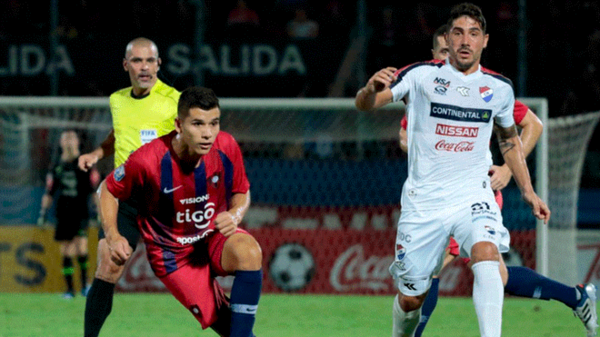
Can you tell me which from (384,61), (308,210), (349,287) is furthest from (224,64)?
(349,287)

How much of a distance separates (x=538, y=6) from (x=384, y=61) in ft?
8.74

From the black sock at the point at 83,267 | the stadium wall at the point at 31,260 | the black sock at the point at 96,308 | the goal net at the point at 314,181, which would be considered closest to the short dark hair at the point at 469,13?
the black sock at the point at 96,308

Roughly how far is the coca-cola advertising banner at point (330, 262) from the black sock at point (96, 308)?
4.76 m

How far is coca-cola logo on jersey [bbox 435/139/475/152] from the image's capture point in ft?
15.5

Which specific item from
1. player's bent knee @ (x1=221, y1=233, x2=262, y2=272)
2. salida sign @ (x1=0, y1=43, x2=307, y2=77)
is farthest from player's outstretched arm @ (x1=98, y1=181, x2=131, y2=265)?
salida sign @ (x1=0, y1=43, x2=307, y2=77)

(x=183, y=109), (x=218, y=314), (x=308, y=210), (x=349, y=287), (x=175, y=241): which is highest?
(x=183, y=109)

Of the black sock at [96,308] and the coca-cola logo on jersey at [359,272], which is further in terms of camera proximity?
the coca-cola logo on jersey at [359,272]

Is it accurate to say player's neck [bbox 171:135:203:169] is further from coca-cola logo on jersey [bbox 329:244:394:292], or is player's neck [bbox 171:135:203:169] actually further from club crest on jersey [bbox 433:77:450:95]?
coca-cola logo on jersey [bbox 329:244:394:292]

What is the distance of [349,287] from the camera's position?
10102 mm

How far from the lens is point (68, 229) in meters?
9.95

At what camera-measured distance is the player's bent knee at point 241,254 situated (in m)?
4.64

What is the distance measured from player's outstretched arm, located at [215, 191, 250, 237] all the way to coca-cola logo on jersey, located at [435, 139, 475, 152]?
989 mm

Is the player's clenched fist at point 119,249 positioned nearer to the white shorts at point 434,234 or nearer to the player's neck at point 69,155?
the white shorts at point 434,234

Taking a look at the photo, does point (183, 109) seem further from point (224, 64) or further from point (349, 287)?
point (224, 64)
